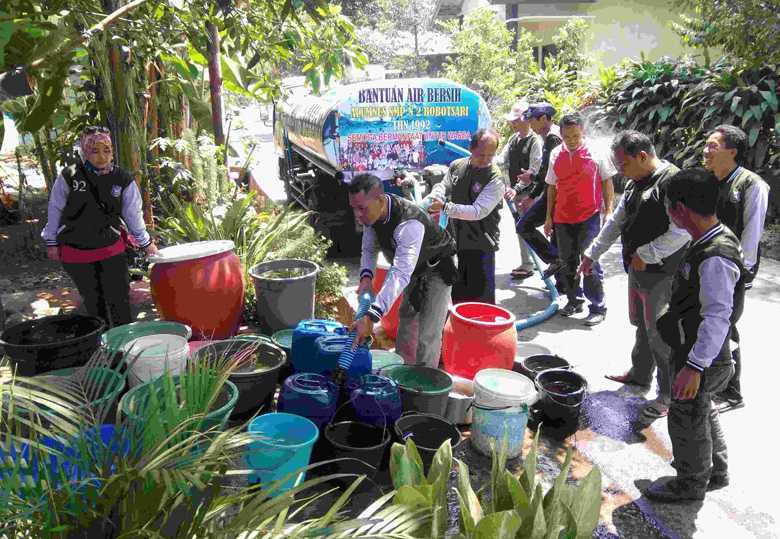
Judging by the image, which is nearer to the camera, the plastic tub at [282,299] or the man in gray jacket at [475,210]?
the man in gray jacket at [475,210]

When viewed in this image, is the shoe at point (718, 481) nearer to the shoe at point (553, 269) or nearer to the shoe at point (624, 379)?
the shoe at point (624, 379)

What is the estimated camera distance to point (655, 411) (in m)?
4.44

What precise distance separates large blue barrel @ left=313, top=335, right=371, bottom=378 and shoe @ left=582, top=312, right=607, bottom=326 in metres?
2.91

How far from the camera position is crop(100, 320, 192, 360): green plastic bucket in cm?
412

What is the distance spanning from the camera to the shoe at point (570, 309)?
21.1ft

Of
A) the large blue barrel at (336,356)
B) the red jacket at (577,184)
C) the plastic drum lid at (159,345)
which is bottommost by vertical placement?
the large blue barrel at (336,356)

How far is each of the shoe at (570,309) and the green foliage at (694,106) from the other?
16.4 ft

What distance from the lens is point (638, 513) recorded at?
348 centimetres

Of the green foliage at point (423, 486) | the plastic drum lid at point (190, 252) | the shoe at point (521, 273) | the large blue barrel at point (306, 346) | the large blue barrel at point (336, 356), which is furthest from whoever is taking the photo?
the shoe at point (521, 273)

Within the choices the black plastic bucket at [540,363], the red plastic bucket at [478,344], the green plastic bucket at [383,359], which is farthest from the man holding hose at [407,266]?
the black plastic bucket at [540,363]

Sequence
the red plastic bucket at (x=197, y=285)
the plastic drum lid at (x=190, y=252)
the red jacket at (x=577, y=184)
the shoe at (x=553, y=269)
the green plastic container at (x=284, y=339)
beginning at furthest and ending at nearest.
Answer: the shoe at (x=553, y=269) → the red jacket at (x=577, y=184) → the red plastic bucket at (x=197, y=285) → the plastic drum lid at (x=190, y=252) → the green plastic container at (x=284, y=339)

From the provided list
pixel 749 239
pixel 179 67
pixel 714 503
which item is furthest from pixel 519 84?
pixel 714 503

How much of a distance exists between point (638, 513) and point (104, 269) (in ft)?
13.1

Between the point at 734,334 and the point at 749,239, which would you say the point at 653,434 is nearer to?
the point at 734,334
